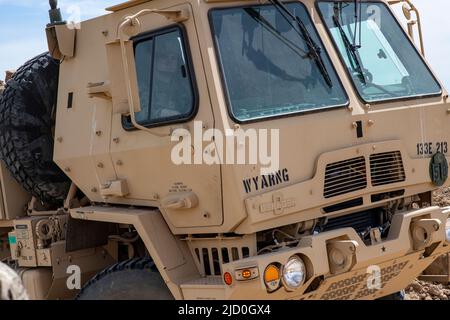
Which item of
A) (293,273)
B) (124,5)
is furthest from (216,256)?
(124,5)

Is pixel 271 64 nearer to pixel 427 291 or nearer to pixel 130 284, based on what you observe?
pixel 130 284

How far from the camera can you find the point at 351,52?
5.19 meters

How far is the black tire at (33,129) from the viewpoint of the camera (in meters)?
5.70

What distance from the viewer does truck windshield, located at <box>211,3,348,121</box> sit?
463 centimetres

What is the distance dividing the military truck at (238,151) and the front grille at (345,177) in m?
0.01

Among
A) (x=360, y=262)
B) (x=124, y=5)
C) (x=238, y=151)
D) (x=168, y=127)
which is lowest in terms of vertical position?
(x=360, y=262)

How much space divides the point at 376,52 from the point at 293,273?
1921mm

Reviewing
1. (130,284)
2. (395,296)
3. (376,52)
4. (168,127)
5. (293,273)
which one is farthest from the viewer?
(395,296)

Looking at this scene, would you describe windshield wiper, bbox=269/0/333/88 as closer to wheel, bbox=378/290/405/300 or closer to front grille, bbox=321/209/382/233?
front grille, bbox=321/209/382/233

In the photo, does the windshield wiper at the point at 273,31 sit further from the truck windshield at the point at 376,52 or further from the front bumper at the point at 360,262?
the front bumper at the point at 360,262

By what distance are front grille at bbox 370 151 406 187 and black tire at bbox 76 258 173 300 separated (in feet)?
5.18
